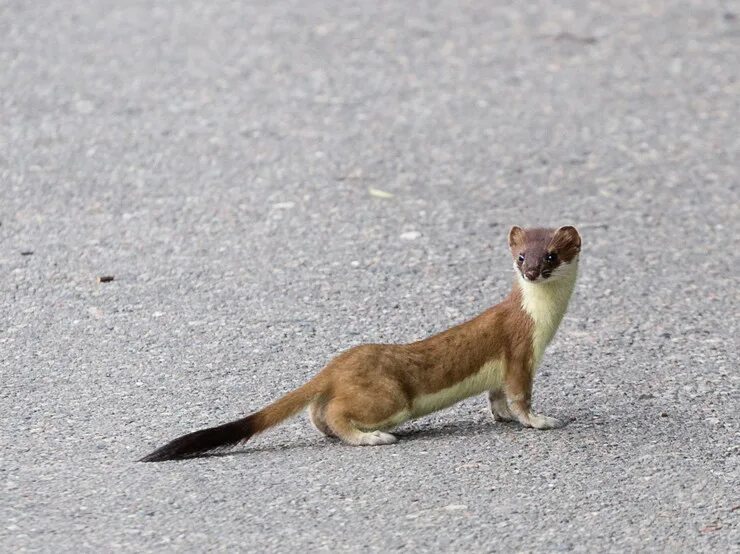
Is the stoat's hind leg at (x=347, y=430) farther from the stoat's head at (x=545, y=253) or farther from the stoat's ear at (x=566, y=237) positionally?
the stoat's ear at (x=566, y=237)

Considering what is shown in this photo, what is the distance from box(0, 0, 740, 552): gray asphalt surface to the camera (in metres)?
4.43

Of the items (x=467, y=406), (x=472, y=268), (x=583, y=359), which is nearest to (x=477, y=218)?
(x=472, y=268)

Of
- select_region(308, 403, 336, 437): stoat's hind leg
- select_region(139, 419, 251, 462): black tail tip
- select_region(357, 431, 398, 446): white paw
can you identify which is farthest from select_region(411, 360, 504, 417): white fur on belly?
select_region(139, 419, 251, 462): black tail tip

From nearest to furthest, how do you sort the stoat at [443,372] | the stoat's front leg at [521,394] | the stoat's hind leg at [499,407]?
the stoat at [443,372] → the stoat's front leg at [521,394] → the stoat's hind leg at [499,407]

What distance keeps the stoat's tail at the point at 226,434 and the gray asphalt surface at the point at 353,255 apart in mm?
59

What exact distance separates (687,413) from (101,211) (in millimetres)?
3855

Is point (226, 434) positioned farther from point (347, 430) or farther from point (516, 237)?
point (516, 237)

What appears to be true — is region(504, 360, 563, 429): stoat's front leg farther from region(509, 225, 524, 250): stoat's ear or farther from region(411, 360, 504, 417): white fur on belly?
region(509, 225, 524, 250): stoat's ear

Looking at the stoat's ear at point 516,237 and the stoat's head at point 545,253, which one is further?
the stoat's ear at point 516,237

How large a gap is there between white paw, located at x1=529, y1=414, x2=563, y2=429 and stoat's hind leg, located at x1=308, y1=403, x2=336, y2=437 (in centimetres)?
74

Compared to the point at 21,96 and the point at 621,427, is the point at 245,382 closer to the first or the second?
the point at 621,427

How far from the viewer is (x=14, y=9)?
40.2 ft

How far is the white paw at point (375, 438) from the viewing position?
482cm

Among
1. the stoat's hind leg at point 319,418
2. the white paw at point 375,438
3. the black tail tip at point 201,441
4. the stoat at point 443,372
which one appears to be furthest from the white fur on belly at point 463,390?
the black tail tip at point 201,441
